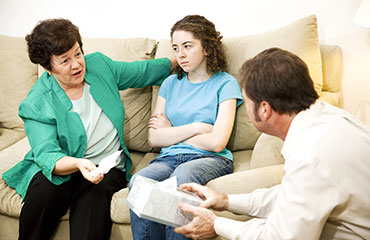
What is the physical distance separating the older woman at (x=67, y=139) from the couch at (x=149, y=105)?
92 mm

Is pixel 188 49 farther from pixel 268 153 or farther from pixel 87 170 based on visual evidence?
pixel 87 170

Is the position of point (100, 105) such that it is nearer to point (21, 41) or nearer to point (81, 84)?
point (81, 84)

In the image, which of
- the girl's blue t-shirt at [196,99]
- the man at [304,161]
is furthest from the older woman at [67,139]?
the man at [304,161]

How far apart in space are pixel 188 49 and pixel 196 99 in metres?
0.26

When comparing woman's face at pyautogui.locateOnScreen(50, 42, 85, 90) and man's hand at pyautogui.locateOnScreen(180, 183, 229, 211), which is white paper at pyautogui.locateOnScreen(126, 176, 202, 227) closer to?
man's hand at pyautogui.locateOnScreen(180, 183, 229, 211)

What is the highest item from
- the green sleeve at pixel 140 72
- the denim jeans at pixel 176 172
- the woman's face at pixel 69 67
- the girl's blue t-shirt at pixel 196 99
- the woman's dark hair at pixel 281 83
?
the woman's dark hair at pixel 281 83

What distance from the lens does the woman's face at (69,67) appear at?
157 cm

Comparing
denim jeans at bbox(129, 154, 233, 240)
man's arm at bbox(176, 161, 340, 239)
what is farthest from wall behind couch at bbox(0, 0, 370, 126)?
man's arm at bbox(176, 161, 340, 239)

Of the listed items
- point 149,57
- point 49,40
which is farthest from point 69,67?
point 149,57

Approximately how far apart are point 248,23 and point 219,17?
19 centimetres

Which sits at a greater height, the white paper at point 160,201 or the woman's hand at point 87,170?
the white paper at point 160,201

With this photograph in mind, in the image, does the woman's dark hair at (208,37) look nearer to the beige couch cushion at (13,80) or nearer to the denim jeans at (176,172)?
the denim jeans at (176,172)

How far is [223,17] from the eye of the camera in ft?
7.27

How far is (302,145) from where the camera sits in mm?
916
